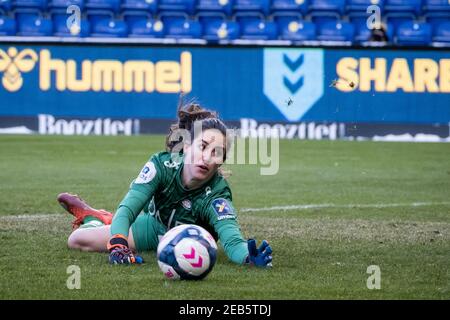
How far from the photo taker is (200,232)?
6555 mm

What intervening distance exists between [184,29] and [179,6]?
763mm

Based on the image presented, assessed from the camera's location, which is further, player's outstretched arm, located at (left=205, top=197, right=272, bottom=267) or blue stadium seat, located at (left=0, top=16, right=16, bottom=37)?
blue stadium seat, located at (left=0, top=16, right=16, bottom=37)

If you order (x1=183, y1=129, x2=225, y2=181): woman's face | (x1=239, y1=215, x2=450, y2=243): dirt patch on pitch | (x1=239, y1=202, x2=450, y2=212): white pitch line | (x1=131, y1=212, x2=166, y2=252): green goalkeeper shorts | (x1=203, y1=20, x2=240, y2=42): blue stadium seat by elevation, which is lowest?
(x1=239, y1=202, x2=450, y2=212): white pitch line

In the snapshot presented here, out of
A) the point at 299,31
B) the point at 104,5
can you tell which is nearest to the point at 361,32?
the point at 299,31

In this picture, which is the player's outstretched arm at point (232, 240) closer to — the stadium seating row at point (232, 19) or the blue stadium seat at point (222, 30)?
the stadium seating row at point (232, 19)

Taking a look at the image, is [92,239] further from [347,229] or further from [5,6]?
[5,6]

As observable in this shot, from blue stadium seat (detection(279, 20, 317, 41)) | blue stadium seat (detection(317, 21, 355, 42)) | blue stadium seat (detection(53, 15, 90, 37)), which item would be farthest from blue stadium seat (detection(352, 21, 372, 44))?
blue stadium seat (detection(53, 15, 90, 37))

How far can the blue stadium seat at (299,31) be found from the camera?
21.6 metres

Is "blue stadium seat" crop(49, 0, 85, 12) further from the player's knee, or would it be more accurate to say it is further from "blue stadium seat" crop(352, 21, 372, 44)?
the player's knee

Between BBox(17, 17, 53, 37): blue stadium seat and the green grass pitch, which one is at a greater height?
BBox(17, 17, 53, 37): blue stadium seat

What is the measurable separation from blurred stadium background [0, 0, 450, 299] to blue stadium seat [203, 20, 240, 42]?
0.04 metres

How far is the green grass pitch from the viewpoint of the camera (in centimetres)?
610
